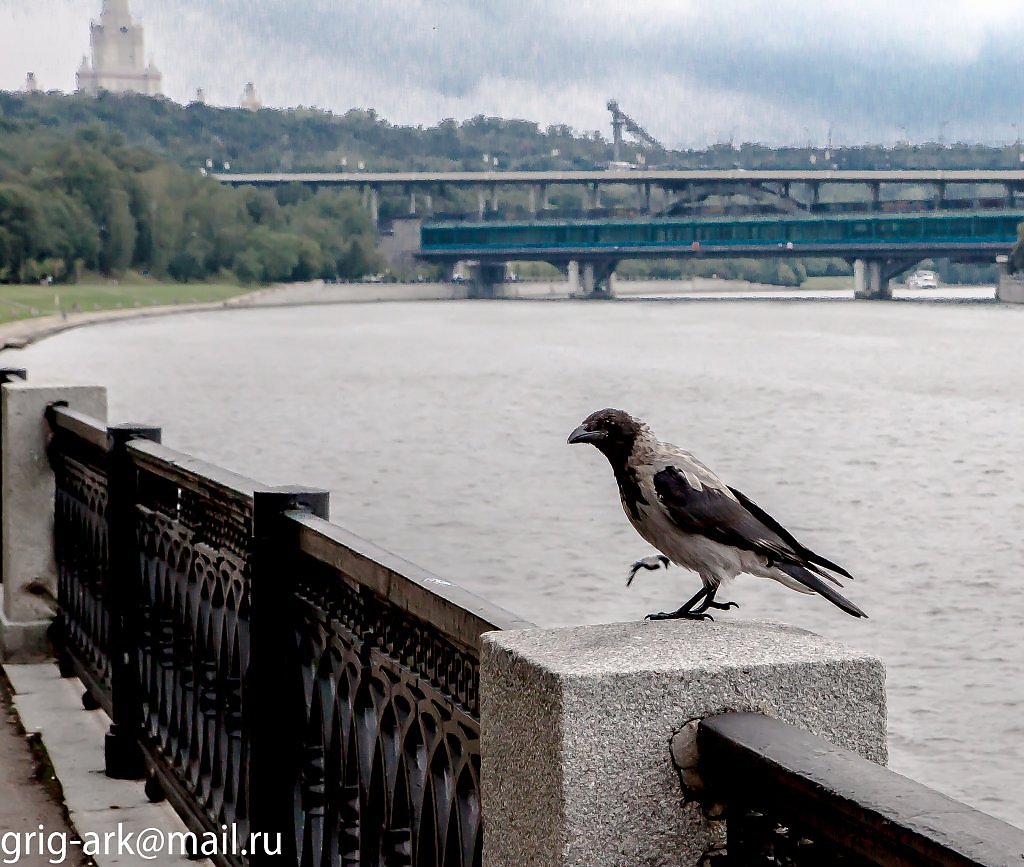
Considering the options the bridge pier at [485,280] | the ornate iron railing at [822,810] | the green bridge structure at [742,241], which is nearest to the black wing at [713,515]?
the ornate iron railing at [822,810]

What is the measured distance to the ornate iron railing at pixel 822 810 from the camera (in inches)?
76.9

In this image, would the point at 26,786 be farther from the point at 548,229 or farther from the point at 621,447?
the point at 548,229

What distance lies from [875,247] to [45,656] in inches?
5762

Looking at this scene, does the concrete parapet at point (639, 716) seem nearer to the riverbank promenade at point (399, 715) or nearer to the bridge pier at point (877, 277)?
the riverbank promenade at point (399, 715)

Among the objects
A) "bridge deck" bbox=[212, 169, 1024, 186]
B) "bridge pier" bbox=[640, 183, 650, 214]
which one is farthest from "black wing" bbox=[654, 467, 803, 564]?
"bridge pier" bbox=[640, 183, 650, 214]

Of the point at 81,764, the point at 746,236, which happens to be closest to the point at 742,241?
the point at 746,236

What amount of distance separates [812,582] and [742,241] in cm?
15743

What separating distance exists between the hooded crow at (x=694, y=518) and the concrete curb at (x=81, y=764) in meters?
2.63

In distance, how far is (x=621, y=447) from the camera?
3170 millimetres

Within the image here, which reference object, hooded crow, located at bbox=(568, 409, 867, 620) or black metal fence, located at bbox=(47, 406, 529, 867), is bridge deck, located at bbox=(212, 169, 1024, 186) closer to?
black metal fence, located at bbox=(47, 406, 529, 867)

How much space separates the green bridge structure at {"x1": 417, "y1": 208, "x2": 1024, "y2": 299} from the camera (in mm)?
150000

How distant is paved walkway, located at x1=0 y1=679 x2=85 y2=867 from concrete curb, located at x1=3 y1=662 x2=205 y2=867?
0.18 feet

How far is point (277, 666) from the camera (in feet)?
14.1

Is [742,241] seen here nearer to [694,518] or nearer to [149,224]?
[149,224]
